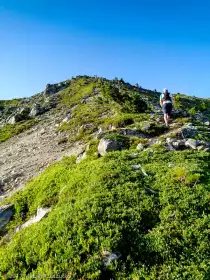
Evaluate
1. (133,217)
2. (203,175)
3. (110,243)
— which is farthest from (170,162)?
(110,243)

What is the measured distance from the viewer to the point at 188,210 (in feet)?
39.4

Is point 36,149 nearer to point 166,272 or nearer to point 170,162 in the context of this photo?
point 170,162

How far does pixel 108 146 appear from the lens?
20281 millimetres

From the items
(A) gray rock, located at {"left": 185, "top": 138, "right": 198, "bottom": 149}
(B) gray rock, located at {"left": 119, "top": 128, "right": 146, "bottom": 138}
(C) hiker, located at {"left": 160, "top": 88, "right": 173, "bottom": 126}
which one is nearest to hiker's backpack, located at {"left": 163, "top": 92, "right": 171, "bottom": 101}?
(C) hiker, located at {"left": 160, "top": 88, "right": 173, "bottom": 126}

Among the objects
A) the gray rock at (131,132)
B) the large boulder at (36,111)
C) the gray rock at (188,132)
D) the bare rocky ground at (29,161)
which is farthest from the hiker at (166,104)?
the large boulder at (36,111)

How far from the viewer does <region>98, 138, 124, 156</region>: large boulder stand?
2016 centimetres

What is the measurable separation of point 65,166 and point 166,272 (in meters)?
11.4

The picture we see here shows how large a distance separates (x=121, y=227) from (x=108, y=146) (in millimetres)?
9563

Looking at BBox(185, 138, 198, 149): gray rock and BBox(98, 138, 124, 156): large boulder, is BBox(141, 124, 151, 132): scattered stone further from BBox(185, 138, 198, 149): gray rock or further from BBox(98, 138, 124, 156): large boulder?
BBox(185, 138, 198, 149): gray rock

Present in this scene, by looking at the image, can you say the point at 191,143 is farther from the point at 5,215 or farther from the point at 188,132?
the point at 5,215

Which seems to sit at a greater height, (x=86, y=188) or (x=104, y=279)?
(x=86, y=188)

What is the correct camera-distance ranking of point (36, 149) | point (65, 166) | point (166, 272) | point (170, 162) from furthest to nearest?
point (36, 149)
point (65, 166)
point (170, 162)
point (166, 272)

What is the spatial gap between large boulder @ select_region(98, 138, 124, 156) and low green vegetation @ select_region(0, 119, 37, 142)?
1277 inches

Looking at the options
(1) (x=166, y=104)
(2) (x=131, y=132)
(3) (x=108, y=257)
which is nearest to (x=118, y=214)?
(3) (x=108, y=257)
